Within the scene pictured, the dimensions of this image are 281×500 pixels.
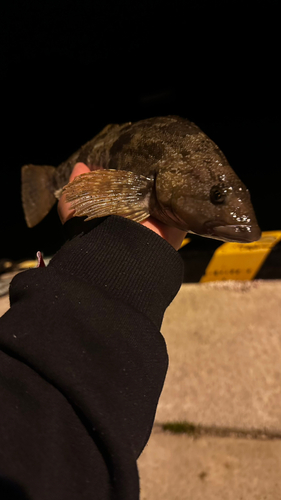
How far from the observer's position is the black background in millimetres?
3775

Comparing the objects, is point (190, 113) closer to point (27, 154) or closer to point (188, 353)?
point (27, 154)

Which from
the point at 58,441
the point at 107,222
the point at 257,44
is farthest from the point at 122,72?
the point at 58,441

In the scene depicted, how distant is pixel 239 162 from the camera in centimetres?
484

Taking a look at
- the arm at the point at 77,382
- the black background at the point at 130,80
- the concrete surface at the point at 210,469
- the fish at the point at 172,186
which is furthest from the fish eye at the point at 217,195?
the black background at the point at 130,80

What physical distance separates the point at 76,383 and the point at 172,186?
1.16 meters

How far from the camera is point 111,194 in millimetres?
1835

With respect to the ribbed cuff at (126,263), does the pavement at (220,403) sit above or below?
below

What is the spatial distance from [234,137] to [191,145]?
11.5 ft

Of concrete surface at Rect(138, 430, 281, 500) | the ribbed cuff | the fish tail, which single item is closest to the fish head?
the ribbed cuff

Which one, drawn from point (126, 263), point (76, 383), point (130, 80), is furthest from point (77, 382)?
point (130, 80)

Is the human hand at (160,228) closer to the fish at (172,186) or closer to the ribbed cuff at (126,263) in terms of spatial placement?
the fish at (172,186)

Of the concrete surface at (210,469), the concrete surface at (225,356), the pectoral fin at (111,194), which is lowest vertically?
the concrete surface at (210,469)

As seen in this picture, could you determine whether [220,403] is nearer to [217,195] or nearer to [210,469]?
[210,469]

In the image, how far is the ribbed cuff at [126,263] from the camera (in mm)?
1516
